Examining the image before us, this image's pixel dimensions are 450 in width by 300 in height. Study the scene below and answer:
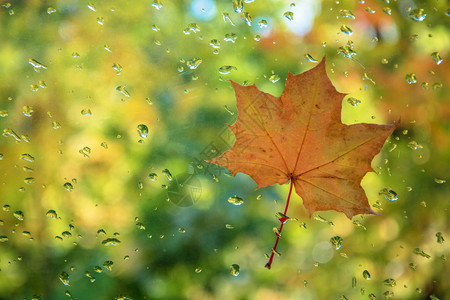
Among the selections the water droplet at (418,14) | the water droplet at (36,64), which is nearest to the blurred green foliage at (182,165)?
the water droplet at (36,64)

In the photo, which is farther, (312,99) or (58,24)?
(58,24)

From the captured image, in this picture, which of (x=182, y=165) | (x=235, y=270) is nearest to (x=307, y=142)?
(x=235, y=270)

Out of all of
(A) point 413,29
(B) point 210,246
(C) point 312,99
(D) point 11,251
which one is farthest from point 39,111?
(A) point 413,29

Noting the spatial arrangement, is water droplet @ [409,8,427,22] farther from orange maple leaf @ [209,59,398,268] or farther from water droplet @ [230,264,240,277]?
water droplet @ [230,264,240,277]

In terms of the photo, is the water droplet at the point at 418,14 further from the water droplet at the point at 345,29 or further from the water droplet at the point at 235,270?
the water droplet at the point at 235,270

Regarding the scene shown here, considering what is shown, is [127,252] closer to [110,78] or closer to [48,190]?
[48,190]

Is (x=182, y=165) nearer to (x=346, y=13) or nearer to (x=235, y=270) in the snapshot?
(x=235, y=270)

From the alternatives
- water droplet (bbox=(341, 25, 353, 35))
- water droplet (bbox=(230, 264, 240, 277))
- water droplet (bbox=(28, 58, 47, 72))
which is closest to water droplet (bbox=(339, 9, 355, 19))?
water droplet (bbox=(341, 25, 353, 35))
